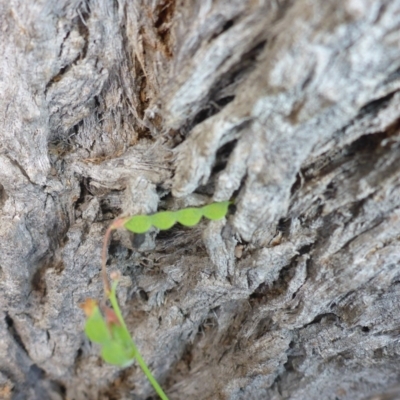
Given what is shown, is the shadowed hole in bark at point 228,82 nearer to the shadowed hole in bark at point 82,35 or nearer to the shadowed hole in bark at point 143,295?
the shadowed hole in bark at point 82,35

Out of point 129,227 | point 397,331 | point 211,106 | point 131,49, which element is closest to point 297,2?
point 211,106

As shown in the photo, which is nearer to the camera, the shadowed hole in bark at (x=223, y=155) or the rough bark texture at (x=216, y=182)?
the rough bark texture at (x=216, y=182)

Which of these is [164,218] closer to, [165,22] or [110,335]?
[110,335]

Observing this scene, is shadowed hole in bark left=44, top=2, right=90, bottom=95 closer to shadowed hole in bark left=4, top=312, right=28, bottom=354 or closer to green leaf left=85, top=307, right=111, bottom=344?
green leaf left=85, top=307, right=111, bottom=344

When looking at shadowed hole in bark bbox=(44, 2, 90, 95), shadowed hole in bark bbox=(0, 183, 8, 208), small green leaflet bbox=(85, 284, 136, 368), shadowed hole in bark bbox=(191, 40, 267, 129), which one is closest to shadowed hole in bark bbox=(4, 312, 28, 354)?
shadowed hole in bark bbox=(0, 183, 8, 208)

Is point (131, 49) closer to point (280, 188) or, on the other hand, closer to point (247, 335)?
point (280, 188)

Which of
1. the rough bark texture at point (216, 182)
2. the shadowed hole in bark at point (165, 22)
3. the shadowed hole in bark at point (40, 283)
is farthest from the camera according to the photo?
the shadowed hole in bark at point (40, 283)

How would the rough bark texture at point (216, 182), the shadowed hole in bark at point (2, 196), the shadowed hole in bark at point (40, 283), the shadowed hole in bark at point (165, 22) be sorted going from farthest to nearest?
1. the shadowed hole in bark at point (40, 283)
2. the shadowed hole in bark at point (2, 196)
3. the shadowed hole in bark at point (165, 22)
4. the rough bark texture at point (216, 182)

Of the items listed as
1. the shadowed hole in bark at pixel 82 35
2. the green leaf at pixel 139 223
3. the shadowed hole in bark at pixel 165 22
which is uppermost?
the shadowed hole in bark at pixel 82 35

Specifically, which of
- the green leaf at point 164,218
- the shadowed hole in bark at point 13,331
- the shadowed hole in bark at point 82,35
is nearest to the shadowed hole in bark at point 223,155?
the green leaf at point 164,218
